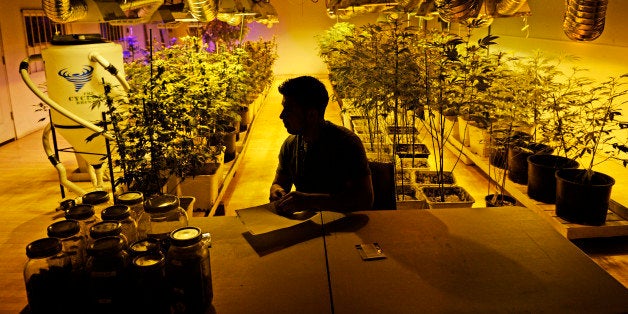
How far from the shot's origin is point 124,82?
4.64 metres

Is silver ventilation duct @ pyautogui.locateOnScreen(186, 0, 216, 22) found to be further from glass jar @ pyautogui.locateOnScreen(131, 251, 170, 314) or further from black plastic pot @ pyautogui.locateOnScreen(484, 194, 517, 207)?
glass jar @ pyautogui.locateOnScreen(131, 251, 170, 314)

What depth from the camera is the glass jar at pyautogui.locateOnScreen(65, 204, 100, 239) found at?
1356 millimetres

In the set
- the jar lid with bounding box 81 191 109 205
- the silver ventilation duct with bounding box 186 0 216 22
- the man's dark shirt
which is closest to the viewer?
the jar lid with bounding box 81 191 109 205

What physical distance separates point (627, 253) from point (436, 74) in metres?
2.00

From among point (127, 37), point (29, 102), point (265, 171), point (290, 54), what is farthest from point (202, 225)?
point (290, 54)

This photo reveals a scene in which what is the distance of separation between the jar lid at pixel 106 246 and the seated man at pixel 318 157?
35.8 inches

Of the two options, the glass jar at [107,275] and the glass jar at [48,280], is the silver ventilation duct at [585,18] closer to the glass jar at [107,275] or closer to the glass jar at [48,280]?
the glass jar at [107,275]

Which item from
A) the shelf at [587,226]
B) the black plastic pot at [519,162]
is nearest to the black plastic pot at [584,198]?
the shelf at [587,226]

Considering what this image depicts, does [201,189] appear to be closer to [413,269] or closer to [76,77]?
[76,77]

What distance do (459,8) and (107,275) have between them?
2897mm

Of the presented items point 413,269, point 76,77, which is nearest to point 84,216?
point 413,269

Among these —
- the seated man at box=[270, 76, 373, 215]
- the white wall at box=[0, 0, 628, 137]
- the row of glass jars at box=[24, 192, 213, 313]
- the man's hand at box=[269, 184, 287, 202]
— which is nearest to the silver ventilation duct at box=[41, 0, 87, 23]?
the seated man at box=[270, 76, 373, 215]

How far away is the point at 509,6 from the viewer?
3.90m

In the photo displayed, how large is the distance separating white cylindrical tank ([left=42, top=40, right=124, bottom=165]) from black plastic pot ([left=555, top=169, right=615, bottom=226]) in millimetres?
4006
